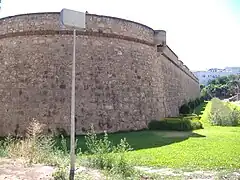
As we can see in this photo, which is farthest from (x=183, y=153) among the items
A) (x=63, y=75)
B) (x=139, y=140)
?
(x=63, y=75)

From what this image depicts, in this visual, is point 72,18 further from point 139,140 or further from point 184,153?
point 139,140

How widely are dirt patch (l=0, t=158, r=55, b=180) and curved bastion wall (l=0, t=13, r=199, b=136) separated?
21.2 ft

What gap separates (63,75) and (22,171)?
25.6ft

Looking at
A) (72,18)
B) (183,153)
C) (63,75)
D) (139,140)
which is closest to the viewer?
(72,18)

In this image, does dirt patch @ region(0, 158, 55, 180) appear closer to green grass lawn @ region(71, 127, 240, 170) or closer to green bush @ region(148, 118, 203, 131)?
green grass lawn @ region(71, 127, 240, 170)

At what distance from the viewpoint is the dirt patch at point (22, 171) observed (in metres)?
5.57

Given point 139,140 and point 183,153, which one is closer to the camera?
point 183,153

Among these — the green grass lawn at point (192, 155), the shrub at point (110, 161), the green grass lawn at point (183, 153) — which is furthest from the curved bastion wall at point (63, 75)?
the shrub at point (110, 161)

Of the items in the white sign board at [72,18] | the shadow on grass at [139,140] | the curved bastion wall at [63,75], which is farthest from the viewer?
the curved bastion wall at [63,75]

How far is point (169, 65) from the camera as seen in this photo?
80.2 ft

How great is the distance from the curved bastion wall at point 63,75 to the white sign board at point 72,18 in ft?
25.2

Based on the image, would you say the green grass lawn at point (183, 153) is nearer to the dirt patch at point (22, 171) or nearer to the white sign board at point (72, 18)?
the dirt patch at point (22, 171)

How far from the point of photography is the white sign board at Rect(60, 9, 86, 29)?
5727mm

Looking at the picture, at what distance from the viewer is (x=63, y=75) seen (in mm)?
13508
